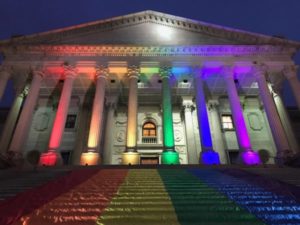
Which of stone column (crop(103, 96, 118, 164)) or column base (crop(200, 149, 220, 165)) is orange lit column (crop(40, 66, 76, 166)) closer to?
stone column (crop(103, 96, 118, 164))

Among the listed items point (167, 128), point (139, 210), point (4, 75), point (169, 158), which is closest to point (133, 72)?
point (167, 128)

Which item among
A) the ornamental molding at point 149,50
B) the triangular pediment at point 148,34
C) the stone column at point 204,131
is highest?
the triangular pediment at point 148,34

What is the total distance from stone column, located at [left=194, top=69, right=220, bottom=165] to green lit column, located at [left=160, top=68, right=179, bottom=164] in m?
1.91

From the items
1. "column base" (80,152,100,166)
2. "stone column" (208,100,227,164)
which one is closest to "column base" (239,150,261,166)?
"stone column" (208,100,227,164)

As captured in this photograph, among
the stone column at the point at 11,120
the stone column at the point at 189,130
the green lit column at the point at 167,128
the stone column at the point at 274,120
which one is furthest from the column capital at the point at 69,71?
the stone column at the point at 274,120

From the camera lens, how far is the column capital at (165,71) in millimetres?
18656

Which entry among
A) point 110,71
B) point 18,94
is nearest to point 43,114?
point 18,94

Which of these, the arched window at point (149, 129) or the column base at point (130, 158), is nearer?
the column base at point (130, 158)

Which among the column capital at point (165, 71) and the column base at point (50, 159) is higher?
the column capital at point (165, 71)

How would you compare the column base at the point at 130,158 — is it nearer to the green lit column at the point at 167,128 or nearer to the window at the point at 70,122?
the green lit column at the point at 167,128

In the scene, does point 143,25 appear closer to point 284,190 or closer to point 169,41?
point 169,41

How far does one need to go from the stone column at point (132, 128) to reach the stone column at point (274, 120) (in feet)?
30.4

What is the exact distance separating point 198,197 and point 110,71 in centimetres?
1619

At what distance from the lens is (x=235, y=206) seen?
12.7 feet
